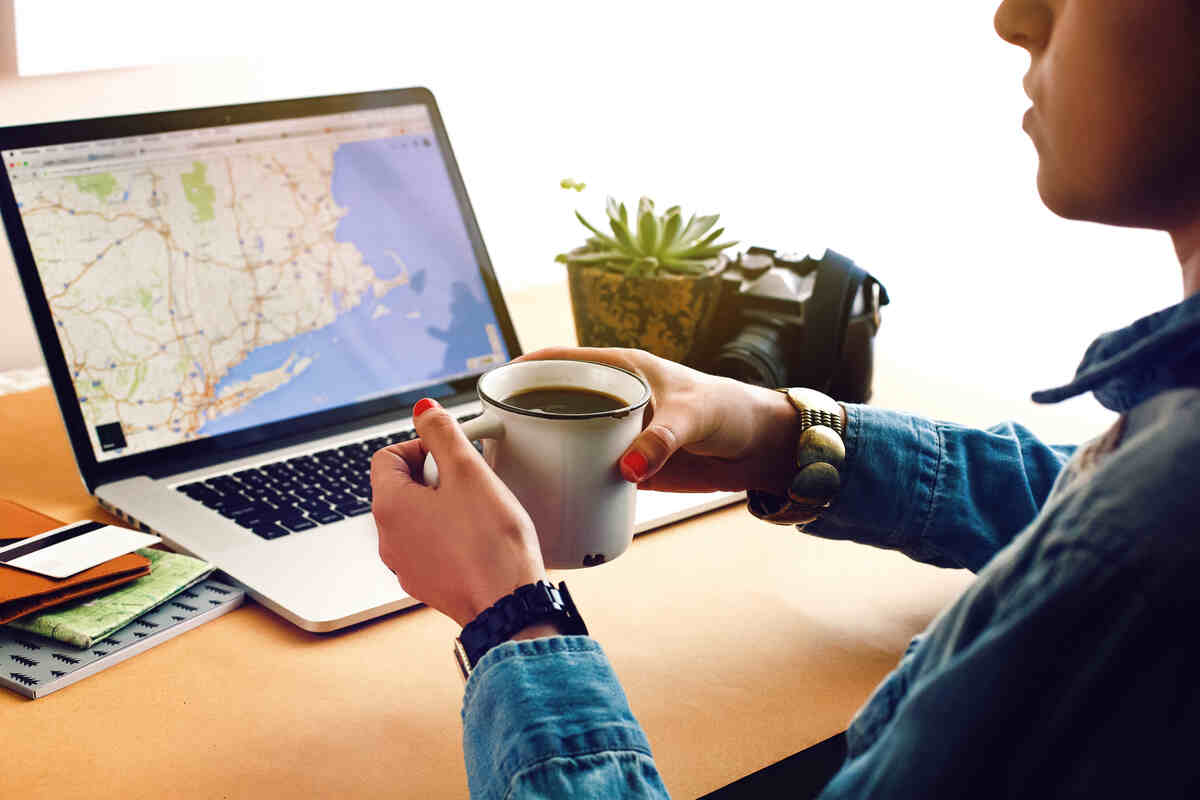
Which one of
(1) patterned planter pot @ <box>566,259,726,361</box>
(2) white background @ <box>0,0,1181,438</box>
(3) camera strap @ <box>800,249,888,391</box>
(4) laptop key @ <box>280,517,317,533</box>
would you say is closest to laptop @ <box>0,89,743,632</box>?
(4) laptop key @ <box>280,517,317,533</box>

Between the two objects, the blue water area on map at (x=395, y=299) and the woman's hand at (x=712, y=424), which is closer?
the woman's hand at (x=712, y=424)

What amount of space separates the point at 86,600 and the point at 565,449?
0.38 meters

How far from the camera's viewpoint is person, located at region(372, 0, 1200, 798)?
343mm

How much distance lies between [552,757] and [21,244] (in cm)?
70

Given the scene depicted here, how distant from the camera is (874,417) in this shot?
819 mm

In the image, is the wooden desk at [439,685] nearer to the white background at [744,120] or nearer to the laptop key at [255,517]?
the laptop key at [255,517]

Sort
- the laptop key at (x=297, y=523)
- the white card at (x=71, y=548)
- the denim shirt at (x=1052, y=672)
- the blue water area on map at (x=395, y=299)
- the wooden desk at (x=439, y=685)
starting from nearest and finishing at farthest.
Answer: the denim shirt at (x=1052, y=672), the wooden desk at (x=439, y=685), the white card at (x=71, y=548), the laptop key at (x=297, y=523), the blue water area on map at (x=395, y=299)

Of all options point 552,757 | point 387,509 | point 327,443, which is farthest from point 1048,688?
point 327,443

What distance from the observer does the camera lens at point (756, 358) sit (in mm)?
1034

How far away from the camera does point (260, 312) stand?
100cm

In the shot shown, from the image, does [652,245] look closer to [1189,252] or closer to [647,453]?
[647,453]

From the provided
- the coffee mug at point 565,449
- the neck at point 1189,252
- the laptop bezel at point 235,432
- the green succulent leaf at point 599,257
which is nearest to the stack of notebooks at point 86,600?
the laptop bezel at point 235,432

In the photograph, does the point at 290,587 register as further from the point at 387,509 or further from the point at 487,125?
the point at 487,125

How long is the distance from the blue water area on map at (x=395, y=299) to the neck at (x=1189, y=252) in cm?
74
